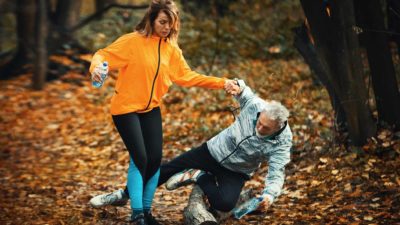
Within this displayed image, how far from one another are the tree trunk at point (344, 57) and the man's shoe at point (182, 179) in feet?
6.54

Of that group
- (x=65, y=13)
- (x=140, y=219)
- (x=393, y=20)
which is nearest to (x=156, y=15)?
(x=140, y=219)

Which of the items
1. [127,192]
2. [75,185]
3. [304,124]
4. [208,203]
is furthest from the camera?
[304,124]

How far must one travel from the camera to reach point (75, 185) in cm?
659

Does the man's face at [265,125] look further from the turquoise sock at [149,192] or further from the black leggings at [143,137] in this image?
the turquoise sock at [149,192]

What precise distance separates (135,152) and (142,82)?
62 cm

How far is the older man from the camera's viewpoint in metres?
4.35

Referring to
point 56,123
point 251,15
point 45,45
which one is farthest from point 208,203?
point 251,15

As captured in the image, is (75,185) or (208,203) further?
(75,185)

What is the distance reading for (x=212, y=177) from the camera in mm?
5184

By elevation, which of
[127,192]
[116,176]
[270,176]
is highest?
[270,176]

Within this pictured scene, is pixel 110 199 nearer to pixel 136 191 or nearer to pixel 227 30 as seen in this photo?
pixel 136 191

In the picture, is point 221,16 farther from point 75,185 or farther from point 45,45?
point 75,185

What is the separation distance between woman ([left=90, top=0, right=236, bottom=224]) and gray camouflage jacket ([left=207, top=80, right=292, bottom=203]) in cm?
27

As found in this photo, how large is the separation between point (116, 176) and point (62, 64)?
5.61 meters
